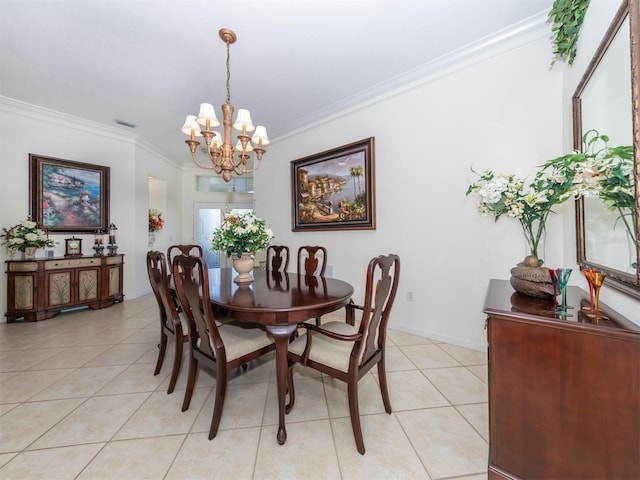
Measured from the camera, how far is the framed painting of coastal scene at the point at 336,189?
3.12m

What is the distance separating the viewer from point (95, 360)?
7.51ft

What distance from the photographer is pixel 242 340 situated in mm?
1586

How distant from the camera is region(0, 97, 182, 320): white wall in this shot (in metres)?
3.26

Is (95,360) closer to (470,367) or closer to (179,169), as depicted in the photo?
(470,367)

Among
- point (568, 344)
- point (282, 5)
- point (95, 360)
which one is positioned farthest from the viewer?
point (95, 360)

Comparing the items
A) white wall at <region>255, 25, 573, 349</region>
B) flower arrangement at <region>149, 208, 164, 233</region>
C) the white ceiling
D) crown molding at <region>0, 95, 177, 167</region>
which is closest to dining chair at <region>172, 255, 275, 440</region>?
white wall at <region>255, 25, 573, 349</region>

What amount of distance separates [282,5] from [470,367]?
3.26 metres

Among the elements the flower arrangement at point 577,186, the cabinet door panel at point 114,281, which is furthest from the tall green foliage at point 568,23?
the cabinet door panel at point 114,281

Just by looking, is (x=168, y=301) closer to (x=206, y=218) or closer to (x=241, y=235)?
(x=241, y=235)

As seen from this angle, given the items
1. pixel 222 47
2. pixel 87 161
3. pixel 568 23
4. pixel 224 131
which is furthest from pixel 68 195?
pixel 568 23

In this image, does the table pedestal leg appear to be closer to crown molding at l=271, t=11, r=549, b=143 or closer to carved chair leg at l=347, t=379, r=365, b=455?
carved chair leg at l=347, t=379, r=365, b=455

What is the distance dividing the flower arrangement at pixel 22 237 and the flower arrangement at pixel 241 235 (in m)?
2.99

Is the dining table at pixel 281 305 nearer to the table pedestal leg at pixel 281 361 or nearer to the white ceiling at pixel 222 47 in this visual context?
the table pedestal leg at pixel 281 361

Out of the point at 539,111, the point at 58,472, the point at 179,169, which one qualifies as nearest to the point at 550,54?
the point at 539,111
